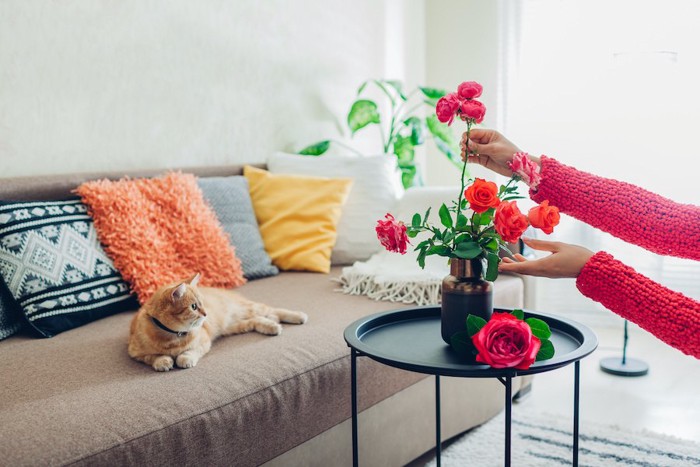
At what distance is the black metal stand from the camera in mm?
2617

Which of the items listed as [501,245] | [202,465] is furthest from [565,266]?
[202,465]

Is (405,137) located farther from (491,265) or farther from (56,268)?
(491,265)

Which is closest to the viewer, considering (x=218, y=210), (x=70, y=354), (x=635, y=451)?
(x=70, y=354)

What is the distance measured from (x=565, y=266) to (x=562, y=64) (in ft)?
7.76

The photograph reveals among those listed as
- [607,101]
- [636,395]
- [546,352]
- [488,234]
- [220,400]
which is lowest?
[636,395]

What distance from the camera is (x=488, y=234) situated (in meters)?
1.22

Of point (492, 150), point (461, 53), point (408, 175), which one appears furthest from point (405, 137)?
point (492, 150)

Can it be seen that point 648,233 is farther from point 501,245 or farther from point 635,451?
point 635,451

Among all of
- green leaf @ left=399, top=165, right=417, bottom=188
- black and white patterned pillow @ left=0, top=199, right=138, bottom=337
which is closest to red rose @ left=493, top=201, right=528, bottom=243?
black and white patterned pillow @ left=0, top=199, right=138, bottom=337

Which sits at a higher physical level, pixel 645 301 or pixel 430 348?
pixel 645 301

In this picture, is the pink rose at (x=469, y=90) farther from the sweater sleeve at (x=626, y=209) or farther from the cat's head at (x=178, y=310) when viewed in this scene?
the cat's head at (x=178, y=310)

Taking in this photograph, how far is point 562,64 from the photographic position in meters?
3.33

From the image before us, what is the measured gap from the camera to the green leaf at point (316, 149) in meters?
2.92

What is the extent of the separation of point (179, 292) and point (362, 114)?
1.81m
